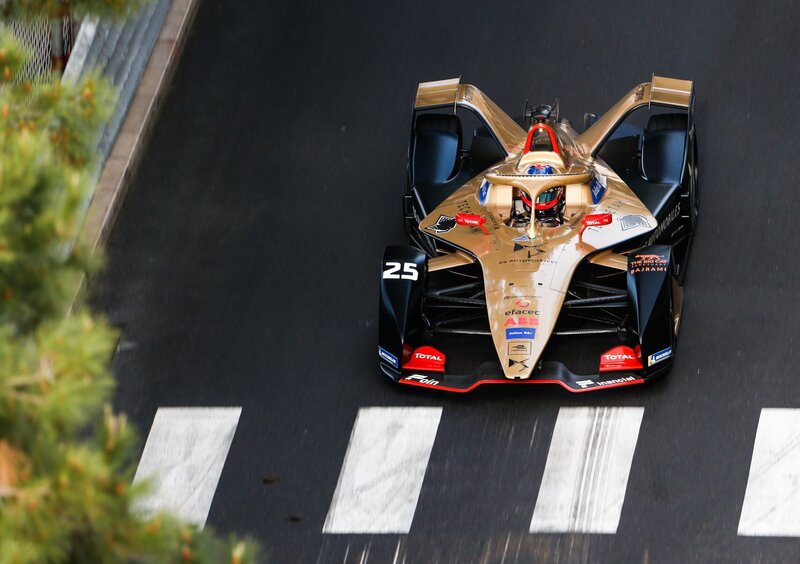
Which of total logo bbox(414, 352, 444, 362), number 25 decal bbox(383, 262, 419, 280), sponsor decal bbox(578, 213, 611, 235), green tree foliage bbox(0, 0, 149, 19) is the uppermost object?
green tree foliage bbox(0, 0, 149, 19)

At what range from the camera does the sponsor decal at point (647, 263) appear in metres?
11.5

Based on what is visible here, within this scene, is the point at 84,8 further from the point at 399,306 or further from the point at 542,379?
the point at 542,379

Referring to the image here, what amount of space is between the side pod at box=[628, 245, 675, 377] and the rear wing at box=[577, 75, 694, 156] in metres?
2.09

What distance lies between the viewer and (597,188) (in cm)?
1263

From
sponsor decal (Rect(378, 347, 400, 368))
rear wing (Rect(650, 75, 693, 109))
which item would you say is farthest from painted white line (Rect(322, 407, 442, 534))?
rear wing (Rect(650, 75, 693, 109))

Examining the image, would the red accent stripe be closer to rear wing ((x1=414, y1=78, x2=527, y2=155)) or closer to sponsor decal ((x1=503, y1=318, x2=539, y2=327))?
sponsor decal ((x1=503, y1=318, x2=539, y2=327))

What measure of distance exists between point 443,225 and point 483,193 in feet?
1.59

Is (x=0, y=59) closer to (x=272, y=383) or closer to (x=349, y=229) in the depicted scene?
(x=272, y=383)

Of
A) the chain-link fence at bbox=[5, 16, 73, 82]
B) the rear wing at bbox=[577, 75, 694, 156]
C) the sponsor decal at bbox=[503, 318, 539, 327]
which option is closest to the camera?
the sponsor decal at bbox=[503, 318, 539, 327]

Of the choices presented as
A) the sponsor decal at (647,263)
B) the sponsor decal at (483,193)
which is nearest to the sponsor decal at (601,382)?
the sponsor decal at (647,263)

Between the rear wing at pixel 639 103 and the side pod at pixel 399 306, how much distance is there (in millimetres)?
2402

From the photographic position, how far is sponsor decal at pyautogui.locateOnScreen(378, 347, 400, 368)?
11719 millimetres

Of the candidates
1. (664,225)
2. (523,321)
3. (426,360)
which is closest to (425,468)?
(426,360)

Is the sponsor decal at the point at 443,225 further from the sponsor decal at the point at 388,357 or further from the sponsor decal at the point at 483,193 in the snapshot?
the sponsor decal at the point at 388,357
